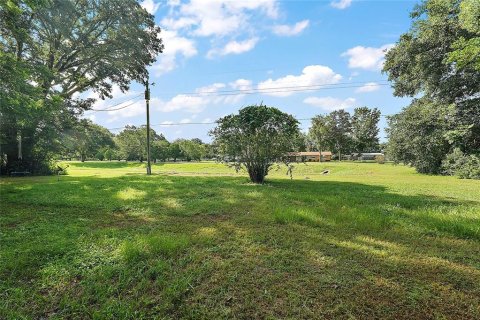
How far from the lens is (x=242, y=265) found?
3324 mm

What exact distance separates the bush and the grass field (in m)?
18.6

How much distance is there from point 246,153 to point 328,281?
8906 millimetres

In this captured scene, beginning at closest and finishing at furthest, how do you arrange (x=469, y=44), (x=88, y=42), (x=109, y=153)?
(x=469, y=44), (x=88, y=42), (x=109, y=153)

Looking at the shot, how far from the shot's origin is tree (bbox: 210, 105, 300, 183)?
11375 mm

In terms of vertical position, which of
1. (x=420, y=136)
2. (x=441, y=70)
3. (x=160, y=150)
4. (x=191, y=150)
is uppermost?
(x=441, y=70)

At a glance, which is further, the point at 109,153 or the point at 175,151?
the point at 109,153

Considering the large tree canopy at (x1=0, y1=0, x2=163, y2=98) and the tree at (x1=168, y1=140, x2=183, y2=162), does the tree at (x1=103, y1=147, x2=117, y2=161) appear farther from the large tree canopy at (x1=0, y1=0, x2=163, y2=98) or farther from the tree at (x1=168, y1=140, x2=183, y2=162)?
the large tree canopy at (x1=0, y1=0, x2=163, y2=98)

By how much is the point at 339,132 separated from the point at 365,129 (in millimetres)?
7357

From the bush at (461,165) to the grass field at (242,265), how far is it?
1859 centimetres

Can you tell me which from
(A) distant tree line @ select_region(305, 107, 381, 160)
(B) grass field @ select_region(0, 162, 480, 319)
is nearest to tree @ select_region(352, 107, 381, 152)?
(A) distant tree line @ select_region(305, 107, 381, 160)

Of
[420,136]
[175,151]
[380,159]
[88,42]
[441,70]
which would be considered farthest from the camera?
[380,159]

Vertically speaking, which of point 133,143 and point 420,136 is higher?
point 133,143

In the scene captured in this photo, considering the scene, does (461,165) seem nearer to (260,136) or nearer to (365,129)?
(260,136)

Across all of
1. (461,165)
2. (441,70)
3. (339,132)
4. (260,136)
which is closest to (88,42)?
(260,136)
